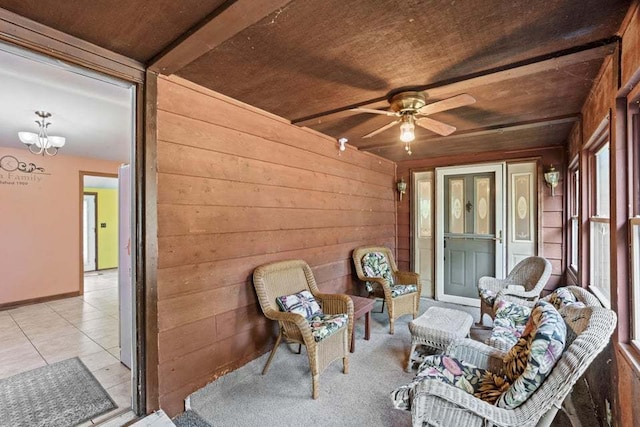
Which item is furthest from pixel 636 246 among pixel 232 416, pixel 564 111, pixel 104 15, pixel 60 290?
pixel 60 290

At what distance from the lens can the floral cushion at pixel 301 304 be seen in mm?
2531

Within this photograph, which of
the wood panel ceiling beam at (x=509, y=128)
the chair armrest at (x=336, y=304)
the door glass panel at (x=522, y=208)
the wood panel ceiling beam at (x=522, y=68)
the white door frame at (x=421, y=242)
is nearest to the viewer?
the wood panel ceiling beam at (x=522, y=68)

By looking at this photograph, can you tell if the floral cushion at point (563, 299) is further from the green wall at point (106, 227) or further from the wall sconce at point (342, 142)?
the green wall at point (106, 227)

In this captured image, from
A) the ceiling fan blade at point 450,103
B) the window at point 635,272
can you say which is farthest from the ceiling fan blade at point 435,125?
the window at point 635,272

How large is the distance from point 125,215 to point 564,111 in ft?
13.2

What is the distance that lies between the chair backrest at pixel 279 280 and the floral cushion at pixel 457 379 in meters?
1.23

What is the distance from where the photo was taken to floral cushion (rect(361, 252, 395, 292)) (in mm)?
3828

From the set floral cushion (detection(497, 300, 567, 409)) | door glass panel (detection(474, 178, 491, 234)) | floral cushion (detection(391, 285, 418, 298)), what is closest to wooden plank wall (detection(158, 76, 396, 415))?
floral cushion (detection(391, 285, 418, 298))

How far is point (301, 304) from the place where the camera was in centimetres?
262

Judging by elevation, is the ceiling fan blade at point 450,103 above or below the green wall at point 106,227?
above

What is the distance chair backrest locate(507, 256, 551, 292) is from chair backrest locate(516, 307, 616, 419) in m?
2.05

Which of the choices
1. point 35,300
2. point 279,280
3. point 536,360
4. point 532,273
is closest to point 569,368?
point 536,360

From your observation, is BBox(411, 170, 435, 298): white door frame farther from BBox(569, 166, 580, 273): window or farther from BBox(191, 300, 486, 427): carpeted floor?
BBox(191, 300, 486, 427): carpeted floor

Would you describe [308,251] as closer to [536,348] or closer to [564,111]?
[536,348]
